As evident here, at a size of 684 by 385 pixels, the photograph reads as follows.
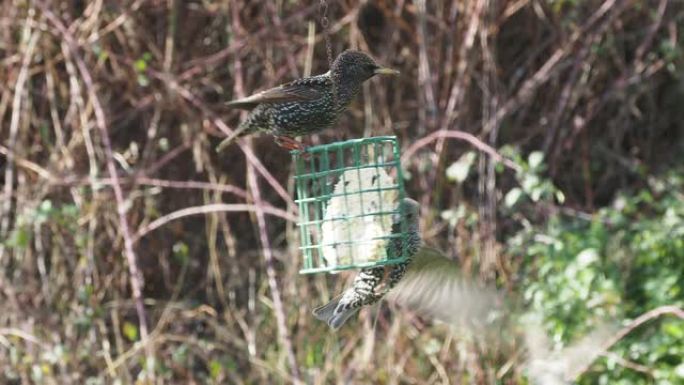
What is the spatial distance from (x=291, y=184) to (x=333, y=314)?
2076mm

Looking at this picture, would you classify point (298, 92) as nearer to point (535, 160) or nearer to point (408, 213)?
point (408, 213)

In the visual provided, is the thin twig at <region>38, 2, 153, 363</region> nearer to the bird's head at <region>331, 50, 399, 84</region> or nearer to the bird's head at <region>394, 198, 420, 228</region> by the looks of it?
the bird's head at <region>394, 198, 420, 228</region>

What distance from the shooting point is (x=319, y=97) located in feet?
10.1

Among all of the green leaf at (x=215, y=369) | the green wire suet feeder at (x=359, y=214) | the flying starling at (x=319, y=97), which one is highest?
the flying starling at (x=319, y=97)

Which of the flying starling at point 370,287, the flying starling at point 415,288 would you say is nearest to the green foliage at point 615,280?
the flying starling at point 415,288

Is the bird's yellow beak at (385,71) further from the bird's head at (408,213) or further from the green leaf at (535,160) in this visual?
the green leaf at (535,160)

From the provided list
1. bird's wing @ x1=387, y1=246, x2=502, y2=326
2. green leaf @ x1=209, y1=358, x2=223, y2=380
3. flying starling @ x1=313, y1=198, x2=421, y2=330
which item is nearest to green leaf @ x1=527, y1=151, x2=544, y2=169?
bird's wing @ x1=387, y1=246, x2=502, y2=326

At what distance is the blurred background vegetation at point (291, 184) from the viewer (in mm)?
4715

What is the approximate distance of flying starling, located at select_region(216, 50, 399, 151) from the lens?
3.05 m

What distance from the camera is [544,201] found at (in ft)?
16.7

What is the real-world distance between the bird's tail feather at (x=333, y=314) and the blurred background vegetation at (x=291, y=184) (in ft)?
4.41

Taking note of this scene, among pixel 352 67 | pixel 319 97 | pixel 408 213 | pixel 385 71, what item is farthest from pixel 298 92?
pixel 408 213

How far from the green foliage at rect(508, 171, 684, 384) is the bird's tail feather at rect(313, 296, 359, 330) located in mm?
1484

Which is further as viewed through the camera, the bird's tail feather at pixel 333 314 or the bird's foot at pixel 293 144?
the bird's tail feather at pixel 333 314
